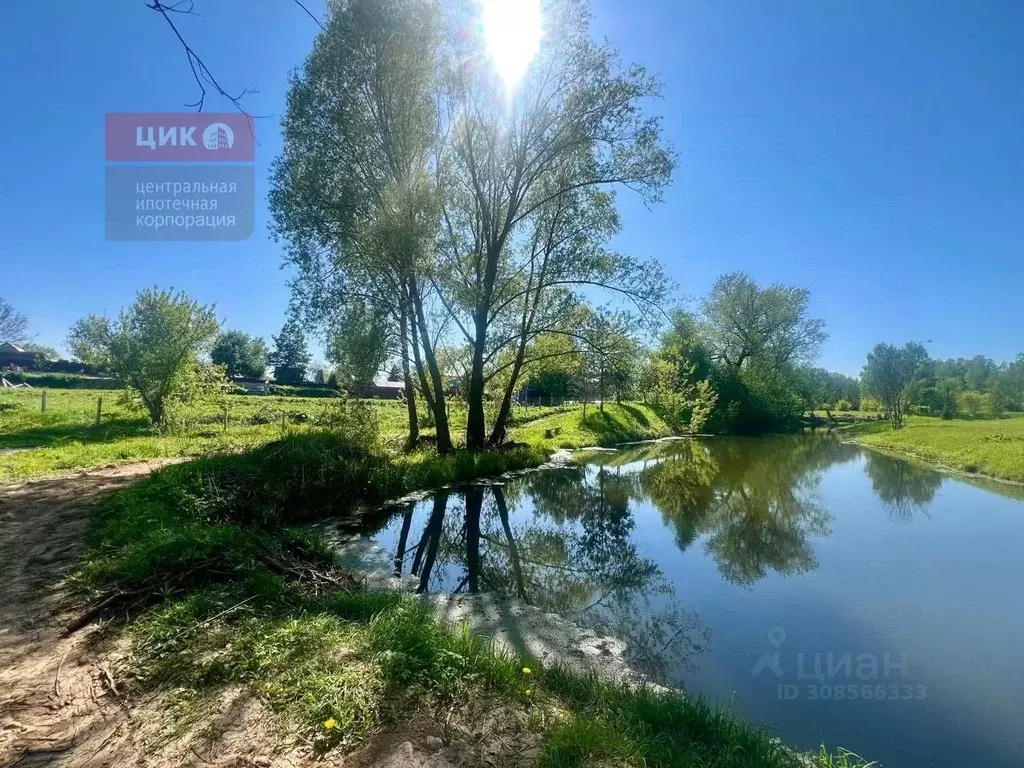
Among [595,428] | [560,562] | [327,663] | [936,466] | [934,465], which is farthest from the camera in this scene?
[595,428]

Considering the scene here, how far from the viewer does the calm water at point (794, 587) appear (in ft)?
13.4

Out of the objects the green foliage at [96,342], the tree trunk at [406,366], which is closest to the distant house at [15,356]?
the green foliage at [96,342]

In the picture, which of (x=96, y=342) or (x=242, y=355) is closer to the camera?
(x=96, y=342)

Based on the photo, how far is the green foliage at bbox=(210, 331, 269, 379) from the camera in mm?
71750

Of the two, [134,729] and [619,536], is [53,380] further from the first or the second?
[134,729]

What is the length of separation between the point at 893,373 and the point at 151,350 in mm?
61648

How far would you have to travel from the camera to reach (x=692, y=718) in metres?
3.37

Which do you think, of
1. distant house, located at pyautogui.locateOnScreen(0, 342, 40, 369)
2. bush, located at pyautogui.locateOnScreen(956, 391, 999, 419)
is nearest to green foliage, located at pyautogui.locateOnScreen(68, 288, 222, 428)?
distant house, located at pyautogui.locateOnScreen(0, 342, 40, 369)

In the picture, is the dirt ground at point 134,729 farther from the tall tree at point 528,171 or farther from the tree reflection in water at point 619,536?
the tall tree at point 528,171

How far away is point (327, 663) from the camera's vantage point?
3391 millimetres

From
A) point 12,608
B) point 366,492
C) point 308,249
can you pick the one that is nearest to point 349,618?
point 12,608

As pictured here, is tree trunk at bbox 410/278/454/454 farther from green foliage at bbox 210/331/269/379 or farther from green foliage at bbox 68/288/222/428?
green foliage at bbox 210/331/269/379

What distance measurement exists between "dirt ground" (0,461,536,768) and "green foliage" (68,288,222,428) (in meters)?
17.7

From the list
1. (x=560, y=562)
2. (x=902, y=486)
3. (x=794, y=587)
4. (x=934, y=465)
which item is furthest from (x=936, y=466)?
(x=560, y=562)
